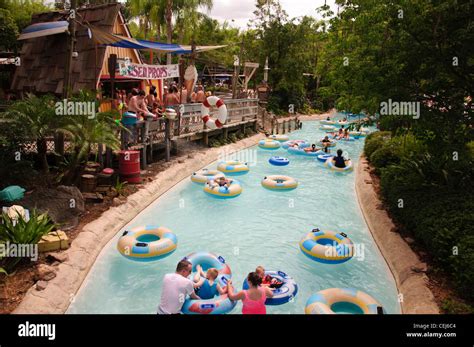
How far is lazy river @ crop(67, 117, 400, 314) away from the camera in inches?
300

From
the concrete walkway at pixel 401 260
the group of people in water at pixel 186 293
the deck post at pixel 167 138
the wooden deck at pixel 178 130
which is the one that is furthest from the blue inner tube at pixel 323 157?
the group of people in water at pixel 186 293

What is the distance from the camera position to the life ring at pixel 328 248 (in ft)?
29.6

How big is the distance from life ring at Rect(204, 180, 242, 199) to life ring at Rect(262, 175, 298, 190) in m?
1.55

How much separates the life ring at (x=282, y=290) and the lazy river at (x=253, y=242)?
0.13 meters

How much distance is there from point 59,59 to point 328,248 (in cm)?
1368

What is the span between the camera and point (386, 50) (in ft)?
33.1

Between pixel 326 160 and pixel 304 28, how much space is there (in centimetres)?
2082

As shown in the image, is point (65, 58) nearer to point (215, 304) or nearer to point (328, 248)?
point (328, 248)

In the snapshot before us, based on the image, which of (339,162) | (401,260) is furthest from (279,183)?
(401,260)

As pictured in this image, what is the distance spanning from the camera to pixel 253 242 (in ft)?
33.4

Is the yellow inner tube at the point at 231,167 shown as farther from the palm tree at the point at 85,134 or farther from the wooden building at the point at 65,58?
the palm tree at the point at 85,134

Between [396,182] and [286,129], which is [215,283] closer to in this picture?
[396,182]

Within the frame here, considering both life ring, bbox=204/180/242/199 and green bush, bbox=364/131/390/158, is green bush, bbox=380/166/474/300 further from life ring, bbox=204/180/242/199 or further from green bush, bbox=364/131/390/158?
green bush, bbox=364/131/390/158
